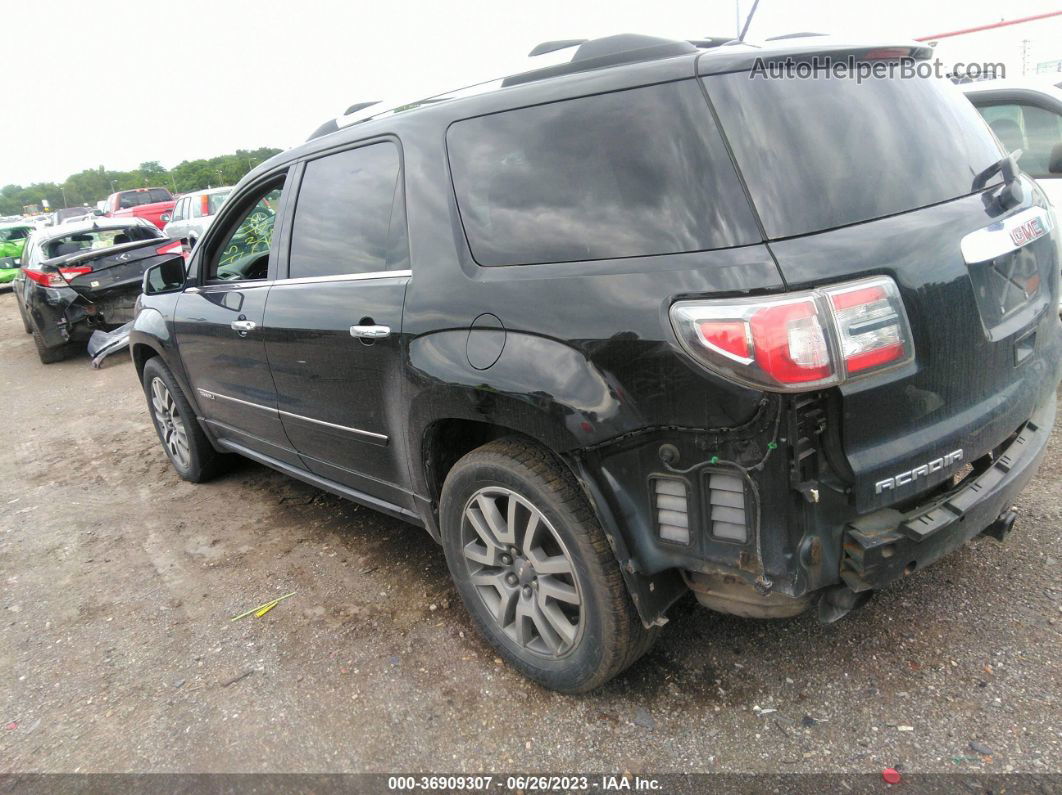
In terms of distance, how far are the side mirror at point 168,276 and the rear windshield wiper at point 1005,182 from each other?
12.6 feet

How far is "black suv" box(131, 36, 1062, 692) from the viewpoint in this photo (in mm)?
1842

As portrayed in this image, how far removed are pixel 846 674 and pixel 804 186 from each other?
1.57 meters

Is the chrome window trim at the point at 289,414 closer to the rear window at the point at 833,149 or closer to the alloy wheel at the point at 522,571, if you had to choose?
the alloy wheel at the point at 522,571

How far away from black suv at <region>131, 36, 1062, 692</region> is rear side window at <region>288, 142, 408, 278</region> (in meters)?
0.03

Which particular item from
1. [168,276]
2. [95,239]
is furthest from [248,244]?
[95,239]

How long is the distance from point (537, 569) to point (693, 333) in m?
0.98

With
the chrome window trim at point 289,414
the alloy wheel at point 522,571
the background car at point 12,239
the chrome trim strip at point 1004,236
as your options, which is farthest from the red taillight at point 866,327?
the background car at point 12,239

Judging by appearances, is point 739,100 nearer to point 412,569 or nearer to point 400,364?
point 400,364

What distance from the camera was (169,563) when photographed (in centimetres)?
390

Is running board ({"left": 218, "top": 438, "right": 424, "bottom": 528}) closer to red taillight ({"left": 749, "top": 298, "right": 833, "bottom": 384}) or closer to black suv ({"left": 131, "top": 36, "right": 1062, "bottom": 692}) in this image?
black suv ({"left": 131, "top": 36, "right": 1062, "bottom": 692})

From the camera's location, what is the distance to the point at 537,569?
7.95 ft

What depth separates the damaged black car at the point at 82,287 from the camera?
9.71 m

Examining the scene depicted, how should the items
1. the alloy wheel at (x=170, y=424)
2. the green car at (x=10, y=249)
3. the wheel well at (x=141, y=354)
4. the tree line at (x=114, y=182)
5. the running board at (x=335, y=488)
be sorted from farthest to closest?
1. the tree line at (x=114, y=182)
2. the green car at (x=10, y=249)
3. the wheel well at (x=141, y=354)
4. the alloy wheel at (x=170, y=424)
5. the running board at (x=335, y=488)

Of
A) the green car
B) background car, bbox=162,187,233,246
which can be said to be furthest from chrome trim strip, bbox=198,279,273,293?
the green car
